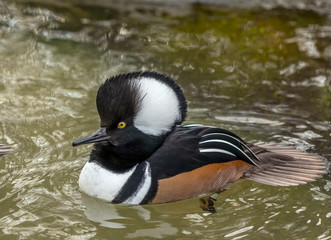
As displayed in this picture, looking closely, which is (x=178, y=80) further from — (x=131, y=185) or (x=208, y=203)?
(x=131, y=185)

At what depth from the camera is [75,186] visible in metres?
5.95

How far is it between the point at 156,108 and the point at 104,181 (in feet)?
2.71

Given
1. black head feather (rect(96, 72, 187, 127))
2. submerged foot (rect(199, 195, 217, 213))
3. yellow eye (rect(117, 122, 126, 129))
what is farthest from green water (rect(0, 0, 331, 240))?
black head feather (rect(96, 72, 187, 127))

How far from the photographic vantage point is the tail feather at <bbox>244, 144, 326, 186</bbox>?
593cm

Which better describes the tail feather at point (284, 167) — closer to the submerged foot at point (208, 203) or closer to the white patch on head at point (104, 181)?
the submerged foot at point (208, 203)

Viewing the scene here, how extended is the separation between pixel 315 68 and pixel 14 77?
3925 millimetres

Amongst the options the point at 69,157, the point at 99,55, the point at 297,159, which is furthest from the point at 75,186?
the point at 99,55

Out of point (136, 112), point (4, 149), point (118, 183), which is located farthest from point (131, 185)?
point (4, 149)

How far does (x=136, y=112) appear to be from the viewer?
213 inches

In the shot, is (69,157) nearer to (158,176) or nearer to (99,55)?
(158,176)

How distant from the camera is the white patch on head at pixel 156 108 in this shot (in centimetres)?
531

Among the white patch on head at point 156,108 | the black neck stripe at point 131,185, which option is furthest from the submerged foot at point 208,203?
the white patch on head at point 156,108

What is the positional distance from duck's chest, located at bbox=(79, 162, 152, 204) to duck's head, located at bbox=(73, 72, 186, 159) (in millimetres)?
165

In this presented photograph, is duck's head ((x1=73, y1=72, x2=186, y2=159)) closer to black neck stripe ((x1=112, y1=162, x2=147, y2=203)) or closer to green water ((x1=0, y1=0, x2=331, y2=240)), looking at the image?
black neck stripe ((x1=112, y1=162, x2=147, y2=203))
